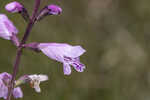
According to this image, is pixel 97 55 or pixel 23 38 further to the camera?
pixel 97 55

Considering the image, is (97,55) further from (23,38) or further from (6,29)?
(23,38)

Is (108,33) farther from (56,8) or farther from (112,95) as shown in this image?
(56,8)

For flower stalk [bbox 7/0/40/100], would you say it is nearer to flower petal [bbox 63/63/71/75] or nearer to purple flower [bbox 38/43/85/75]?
purple flower [bbox 38/43/85/75]

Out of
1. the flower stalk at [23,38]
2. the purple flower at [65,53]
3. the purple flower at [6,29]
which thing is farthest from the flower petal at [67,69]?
the purple flower at [6,29]

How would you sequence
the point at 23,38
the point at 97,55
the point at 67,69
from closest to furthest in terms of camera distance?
the point at 23,38 < the point at 67,69 < the point at 97,55

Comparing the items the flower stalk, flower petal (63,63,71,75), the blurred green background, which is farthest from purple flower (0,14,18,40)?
the blurred green background

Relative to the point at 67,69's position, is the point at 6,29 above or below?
above

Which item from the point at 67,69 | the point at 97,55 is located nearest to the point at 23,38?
the point at 67,69

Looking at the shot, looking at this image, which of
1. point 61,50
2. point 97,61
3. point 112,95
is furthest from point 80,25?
point 61,50
